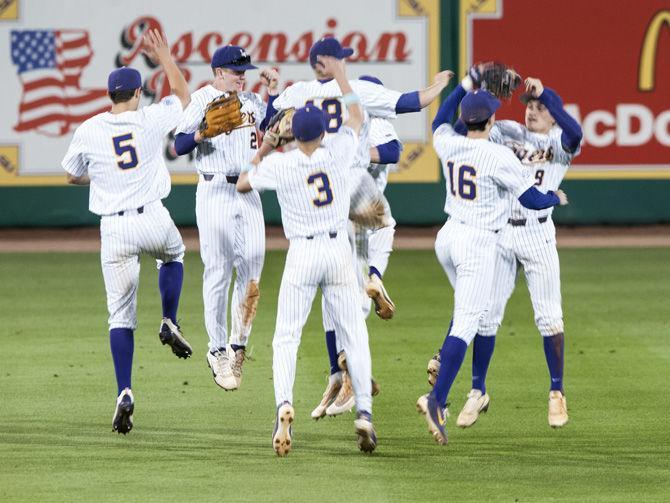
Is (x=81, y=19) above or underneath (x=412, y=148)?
above

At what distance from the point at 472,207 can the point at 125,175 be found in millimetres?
2144

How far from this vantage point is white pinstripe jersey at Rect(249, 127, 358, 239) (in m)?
7.31

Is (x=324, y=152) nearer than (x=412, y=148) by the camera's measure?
Yes

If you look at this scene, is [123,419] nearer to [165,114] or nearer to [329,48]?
[165,114]

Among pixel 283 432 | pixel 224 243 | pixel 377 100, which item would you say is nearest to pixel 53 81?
pixel 224 243

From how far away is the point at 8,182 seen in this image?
59.4 ft

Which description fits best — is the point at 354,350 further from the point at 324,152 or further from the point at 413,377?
the point at 413,377

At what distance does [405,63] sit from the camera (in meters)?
18.1

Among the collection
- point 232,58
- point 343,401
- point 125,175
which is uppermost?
point 232,58

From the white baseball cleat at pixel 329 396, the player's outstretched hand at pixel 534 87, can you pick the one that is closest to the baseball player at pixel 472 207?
the player's outstretched hand at pixel 534 87

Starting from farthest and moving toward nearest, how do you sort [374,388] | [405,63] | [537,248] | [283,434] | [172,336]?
[405,63] → [172,336] → [374,388] → [537,248] → [283,434]

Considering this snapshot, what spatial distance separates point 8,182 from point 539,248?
37.7ft

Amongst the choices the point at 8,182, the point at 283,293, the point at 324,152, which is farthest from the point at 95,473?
the point at 8,182

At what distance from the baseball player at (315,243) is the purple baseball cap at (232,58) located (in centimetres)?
159
